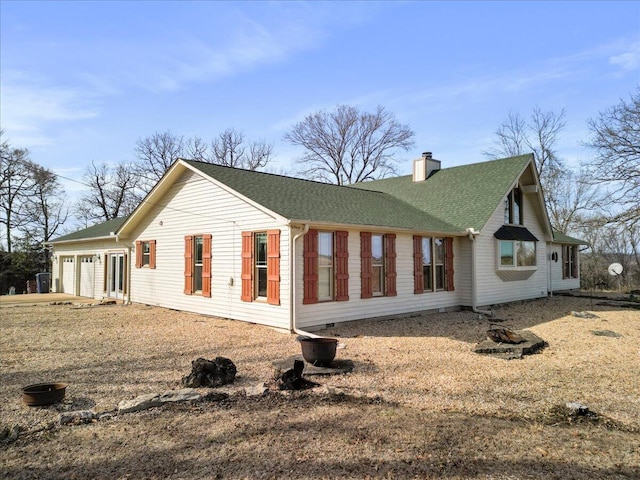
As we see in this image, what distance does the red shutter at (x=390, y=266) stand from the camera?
38.3 feet

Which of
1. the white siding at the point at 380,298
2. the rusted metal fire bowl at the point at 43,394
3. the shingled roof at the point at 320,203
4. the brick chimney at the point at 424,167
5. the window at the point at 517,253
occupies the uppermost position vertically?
the brick chimney at the point at 424,167

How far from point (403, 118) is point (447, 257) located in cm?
2399

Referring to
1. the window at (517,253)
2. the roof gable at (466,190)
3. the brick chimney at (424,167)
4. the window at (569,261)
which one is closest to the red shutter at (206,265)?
the roof gable at (466,190)

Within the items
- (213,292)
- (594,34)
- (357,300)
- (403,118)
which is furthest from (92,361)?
(403,118)

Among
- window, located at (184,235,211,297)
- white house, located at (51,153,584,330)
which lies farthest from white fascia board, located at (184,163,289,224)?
window, located at (184,235,211,297)

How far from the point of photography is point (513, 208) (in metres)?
16.0

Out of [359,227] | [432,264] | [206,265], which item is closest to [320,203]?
[359,227]

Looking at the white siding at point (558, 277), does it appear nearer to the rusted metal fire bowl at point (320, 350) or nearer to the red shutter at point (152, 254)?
the rusted metal fire bowl at point (320, 350)

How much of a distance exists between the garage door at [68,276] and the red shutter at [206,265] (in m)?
12.7

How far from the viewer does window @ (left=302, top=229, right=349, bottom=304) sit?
10125 mm

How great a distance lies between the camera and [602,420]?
182 inches

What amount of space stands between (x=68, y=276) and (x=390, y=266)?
734 inches

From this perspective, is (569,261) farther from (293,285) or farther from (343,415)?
(343,415)

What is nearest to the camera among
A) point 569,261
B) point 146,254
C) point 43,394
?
point 43,394
